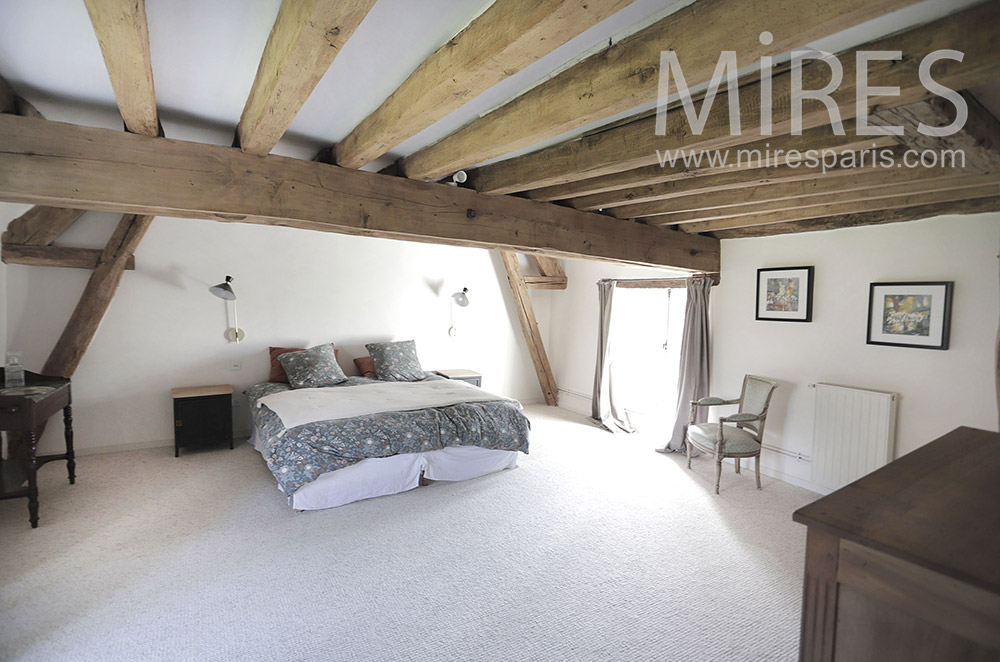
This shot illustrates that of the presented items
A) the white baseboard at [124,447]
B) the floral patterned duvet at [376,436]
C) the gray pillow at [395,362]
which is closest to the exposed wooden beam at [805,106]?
the floral patterned duvet at [376,436]

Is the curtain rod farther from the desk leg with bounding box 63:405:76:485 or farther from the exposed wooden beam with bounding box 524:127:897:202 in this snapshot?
the desk leg with bounding box 63:405:76:485

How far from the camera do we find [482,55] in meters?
1.28

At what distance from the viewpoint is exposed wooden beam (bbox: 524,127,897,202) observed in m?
1.93

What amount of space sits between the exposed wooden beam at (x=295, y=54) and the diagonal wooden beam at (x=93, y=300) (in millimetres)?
2867

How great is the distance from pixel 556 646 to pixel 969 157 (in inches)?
104

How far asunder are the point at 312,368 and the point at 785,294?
4.37 metres

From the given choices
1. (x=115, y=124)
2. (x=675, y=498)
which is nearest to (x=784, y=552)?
(x=675, y=498)

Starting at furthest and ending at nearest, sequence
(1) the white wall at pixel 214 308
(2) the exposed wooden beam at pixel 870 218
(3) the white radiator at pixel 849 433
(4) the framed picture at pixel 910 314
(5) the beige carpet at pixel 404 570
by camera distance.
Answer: (1) the white wall at pixel 214 308, (3) the white radiator at pixel 849 433, (4) the framed picture at pixel 910 314, (2) the exposed wooden beam at pixel 870 218, (5) the beige carpet at pixel 404 570

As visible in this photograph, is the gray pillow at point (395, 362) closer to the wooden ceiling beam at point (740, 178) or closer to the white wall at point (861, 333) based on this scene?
the wooden ceiling beam at point (740, 178)

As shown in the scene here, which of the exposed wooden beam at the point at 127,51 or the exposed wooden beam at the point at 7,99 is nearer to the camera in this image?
the exposed wooden beam at the point at 127,51

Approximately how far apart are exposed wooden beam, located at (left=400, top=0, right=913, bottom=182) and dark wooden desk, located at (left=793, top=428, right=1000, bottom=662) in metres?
1.15

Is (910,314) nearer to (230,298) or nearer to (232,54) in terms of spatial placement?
(232,54)

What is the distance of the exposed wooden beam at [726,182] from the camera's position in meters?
2.26

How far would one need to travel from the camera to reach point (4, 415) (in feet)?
8.98
